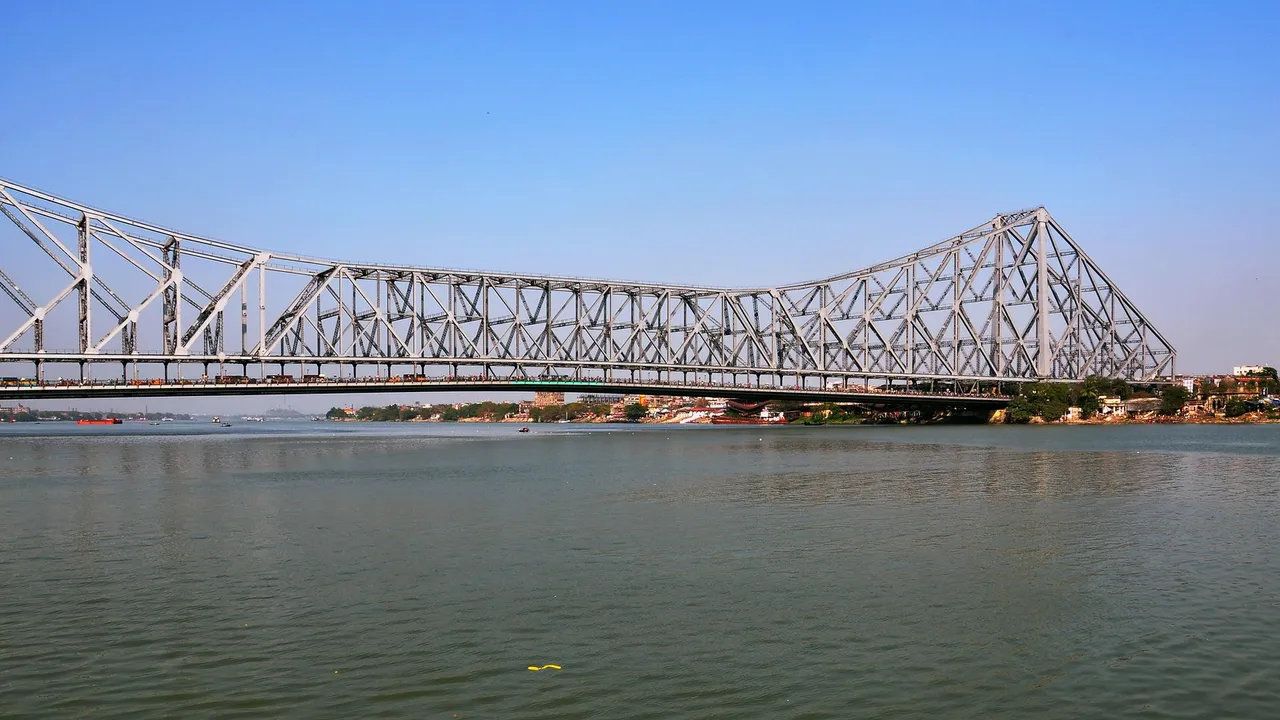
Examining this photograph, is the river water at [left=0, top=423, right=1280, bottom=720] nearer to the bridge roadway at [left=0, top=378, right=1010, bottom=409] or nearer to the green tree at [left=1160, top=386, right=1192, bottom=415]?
the bridge roadway at [left=0, top=378, right=1010, bottom=409]

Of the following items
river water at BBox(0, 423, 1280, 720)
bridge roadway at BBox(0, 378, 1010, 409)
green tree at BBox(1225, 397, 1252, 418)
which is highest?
bridge roadway at BBox(0, 378, 1010, 409)

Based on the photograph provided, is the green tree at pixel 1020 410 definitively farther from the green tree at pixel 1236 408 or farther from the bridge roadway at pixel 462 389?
the green tree at pixel 1236 408

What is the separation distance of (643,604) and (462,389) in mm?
76140

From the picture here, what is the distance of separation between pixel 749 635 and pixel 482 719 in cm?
399

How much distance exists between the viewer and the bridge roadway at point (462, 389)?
69750 millimetres

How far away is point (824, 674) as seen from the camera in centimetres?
1102

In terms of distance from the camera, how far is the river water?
1036cm

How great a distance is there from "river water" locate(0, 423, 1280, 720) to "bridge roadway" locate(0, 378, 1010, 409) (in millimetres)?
44588

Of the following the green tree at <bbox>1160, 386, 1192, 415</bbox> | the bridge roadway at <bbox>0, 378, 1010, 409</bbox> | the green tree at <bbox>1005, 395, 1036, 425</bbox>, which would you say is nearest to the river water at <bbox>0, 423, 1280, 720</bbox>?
the bridge roadway at <bbox>0, 378, 1010, 409</bbox>

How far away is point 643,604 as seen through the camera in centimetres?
1420

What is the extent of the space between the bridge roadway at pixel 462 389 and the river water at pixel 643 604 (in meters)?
44.6

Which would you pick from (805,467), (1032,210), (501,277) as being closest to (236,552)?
(805,467)

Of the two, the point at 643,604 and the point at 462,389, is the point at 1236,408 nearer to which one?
the point at 462,389

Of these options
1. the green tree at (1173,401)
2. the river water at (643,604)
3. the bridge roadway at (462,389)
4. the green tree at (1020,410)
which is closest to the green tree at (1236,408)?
the green tree at (1173,401)
